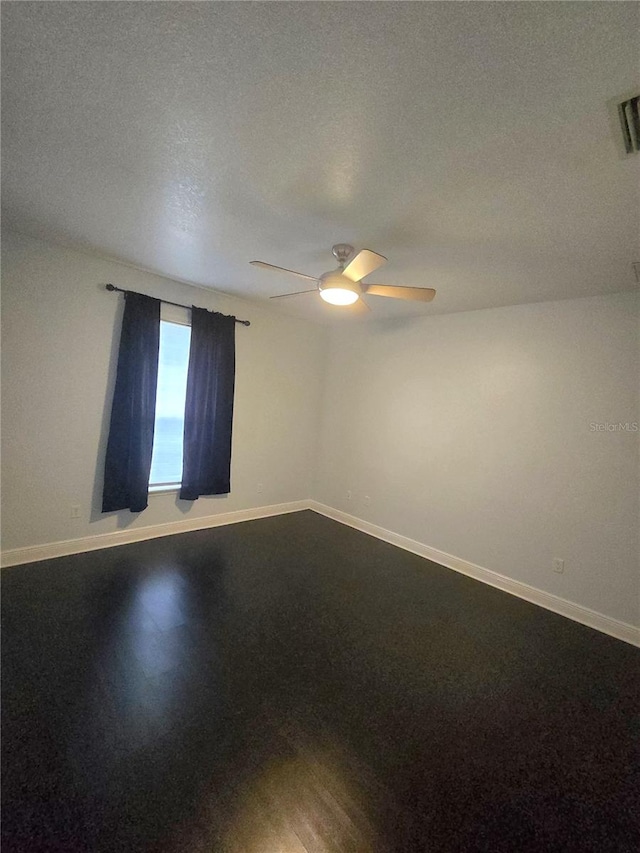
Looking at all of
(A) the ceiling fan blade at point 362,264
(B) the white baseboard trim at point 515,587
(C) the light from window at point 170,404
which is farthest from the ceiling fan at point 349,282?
(B) the white baseboard trim at point 515,587

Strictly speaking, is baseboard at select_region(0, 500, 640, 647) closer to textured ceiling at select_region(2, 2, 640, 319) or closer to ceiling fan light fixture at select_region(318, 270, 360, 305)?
textured ceiling at select_region(2, 2, 640, 319)

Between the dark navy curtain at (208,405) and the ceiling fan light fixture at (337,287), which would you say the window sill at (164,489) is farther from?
the ceiling fan light fixture at (337,287)

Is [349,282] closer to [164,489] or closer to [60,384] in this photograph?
[60,384]

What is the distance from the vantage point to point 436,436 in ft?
12.1

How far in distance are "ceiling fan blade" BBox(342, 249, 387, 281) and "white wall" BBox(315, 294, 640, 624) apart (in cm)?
192

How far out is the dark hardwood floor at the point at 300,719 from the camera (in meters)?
1.21

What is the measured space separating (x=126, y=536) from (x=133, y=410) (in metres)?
1.27

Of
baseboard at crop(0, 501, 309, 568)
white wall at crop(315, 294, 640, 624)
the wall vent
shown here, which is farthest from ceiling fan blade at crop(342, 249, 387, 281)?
baseboard at crop(0, 501, 309, 568)

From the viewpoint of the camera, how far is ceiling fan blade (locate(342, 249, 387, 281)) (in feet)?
5.98

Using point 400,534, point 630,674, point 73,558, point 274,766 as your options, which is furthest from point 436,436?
point 73,558

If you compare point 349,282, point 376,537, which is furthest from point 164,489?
point 349,282

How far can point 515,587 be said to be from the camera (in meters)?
3.04

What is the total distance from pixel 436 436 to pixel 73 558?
3711 millimetres

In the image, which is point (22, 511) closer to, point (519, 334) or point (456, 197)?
point (456, 197)
